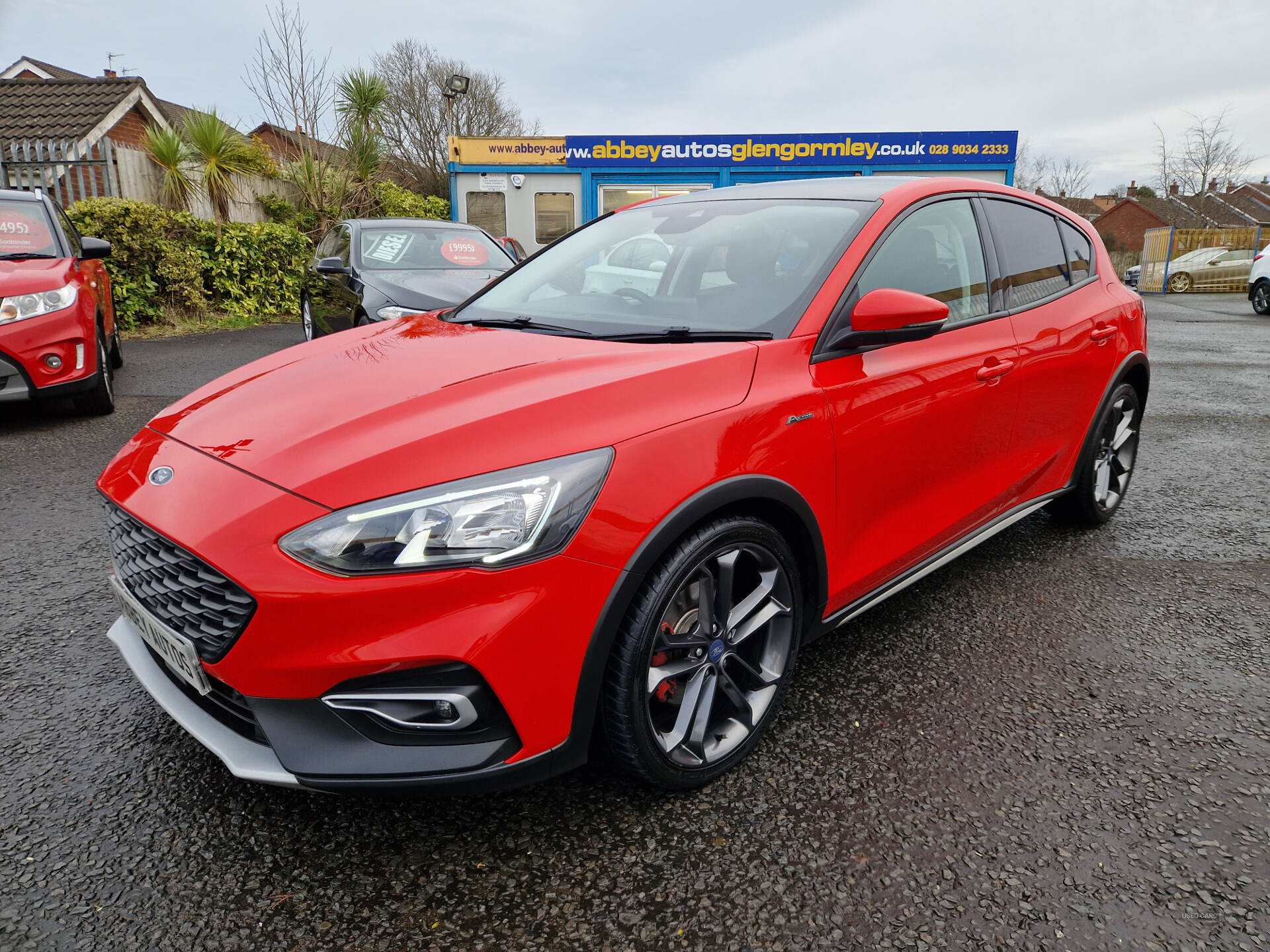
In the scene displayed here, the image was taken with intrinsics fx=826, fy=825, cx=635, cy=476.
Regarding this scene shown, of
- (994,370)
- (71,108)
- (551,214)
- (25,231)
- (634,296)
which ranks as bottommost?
(994,370)

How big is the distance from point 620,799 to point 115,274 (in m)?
10.9

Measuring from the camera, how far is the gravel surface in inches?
67.7

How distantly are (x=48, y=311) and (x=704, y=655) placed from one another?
5.45 metres

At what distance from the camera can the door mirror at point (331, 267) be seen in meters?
7.11

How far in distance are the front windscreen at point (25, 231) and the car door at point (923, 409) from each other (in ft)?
20.1

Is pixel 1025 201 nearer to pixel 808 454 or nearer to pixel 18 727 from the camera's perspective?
pixel 808 454

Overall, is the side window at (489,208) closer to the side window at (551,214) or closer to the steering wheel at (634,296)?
the side window at (551,214)

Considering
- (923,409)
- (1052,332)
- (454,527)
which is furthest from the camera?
(1052,332)

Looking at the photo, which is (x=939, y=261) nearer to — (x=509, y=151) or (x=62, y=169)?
(x=62, y=169)

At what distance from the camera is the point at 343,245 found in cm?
810

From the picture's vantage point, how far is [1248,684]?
2.66 metres

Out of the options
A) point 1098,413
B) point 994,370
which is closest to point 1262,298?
point 1098,413

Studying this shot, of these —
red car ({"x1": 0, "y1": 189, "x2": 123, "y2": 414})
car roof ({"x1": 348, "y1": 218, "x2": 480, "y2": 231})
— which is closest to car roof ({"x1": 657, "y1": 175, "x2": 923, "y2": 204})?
red car ({"x1": 0, "y1": 189, "x2": 123, "y2": 414})

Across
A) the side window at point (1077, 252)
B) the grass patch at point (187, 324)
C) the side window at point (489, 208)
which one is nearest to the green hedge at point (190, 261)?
the grass patch at point (187, 324)
